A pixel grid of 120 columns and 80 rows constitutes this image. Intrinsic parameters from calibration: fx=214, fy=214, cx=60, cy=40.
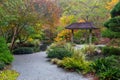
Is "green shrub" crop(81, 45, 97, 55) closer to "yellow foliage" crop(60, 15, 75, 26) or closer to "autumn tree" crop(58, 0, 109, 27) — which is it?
"yellow foliage" crop(60, 15, 75, 26)

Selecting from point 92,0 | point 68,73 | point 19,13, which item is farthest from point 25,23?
point 92,0

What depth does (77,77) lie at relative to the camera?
A: 31.6ft

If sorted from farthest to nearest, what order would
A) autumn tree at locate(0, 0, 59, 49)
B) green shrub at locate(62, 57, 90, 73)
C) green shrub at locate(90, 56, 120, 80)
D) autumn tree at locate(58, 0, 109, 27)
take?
autumn tree at locate(58, 0, 109, 27), autumn tree at locate(0, 0, 59, 49), green shrub at locate(62, 57, 90, 73), green shrub at locate(90, 56, 120, 80)

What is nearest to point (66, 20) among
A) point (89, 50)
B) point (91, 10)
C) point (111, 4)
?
point (91, 10)

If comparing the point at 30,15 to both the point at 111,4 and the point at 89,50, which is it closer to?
the point at 89,50

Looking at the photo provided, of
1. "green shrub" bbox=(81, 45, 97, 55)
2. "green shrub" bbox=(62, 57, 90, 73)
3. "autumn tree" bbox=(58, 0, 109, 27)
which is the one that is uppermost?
"autumn tree" bbox=(58, 0, 109, 27)

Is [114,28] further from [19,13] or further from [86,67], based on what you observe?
[19,13]

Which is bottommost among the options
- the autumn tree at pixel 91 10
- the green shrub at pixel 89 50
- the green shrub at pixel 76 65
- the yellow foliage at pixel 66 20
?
the green shrub at pixel 89 50

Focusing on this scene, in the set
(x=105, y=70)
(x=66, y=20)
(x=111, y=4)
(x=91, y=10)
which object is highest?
Answer: (x=111, y=4)

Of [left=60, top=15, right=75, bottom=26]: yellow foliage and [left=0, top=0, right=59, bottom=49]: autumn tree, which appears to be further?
[left=60, top=15, right=75, bottom=26]: yellow foliage

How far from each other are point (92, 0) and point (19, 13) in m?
15.6

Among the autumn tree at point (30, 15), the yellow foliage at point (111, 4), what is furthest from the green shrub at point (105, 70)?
the yellow foliage at point (111, 4)

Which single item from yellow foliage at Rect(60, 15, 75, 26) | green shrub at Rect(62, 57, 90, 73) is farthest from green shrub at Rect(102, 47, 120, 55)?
yellow foliage at Rect(60, 15, 75, 26)

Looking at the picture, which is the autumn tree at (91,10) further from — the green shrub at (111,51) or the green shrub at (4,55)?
the green shrub at (4,55)
